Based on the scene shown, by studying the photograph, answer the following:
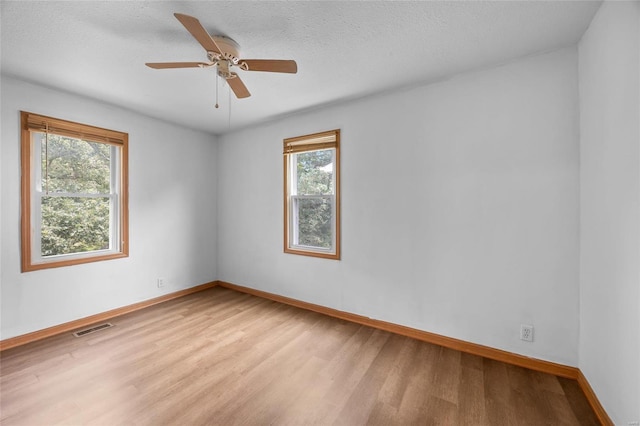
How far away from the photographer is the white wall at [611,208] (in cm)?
131

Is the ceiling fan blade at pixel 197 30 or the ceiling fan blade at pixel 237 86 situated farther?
the ceiling fan blade at pixel 237 86

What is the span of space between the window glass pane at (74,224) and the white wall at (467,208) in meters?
2.47

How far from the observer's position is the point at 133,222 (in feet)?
10.9

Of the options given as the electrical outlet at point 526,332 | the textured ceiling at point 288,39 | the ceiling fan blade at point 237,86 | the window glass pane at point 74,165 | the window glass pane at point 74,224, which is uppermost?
the textured ceiling at point 288,39

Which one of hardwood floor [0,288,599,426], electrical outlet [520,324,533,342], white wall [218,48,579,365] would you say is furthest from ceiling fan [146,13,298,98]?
electrical outlet [520,324,533,342]

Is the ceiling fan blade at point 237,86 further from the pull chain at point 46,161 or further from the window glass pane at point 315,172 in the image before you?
the pull chain at point 46,161

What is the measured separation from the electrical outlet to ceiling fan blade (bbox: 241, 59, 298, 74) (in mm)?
2695

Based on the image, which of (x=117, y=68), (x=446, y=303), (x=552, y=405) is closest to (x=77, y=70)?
(x=117, y=68)

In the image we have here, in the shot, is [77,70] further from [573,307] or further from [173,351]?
[573,307]

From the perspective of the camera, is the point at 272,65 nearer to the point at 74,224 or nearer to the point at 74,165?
the point at 74,165

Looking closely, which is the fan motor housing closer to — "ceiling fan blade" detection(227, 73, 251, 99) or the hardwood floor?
"ceiling fan blade" detection(227, 73, 251, 99)

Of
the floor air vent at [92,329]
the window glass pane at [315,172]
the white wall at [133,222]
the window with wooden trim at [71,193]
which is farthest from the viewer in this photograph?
the window glass pane at [315,172]

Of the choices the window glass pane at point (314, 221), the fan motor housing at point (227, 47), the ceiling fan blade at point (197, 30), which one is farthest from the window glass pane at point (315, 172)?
the ceiling fan blade at point (197, 30)

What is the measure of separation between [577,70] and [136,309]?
5055mm
